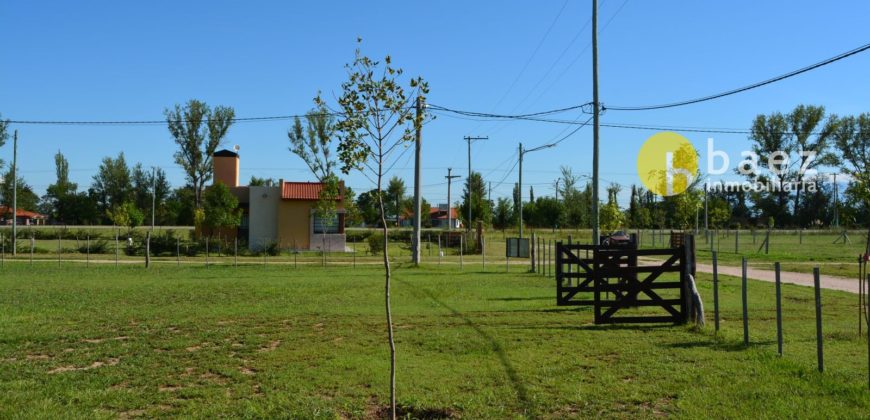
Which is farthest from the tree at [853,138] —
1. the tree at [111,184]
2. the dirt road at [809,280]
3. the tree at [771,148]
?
the tree at [111,184]

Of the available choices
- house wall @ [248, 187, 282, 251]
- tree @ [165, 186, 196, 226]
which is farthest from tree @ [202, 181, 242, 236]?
tree @ [165, 186, 196, 226]

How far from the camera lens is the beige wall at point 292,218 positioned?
48062 millimetres

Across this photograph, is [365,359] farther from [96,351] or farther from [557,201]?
[557,201]

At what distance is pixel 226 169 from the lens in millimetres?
54375

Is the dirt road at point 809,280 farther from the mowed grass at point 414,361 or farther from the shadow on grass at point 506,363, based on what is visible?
the shadow on grass at point 506,363

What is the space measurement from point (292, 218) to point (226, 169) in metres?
10.1

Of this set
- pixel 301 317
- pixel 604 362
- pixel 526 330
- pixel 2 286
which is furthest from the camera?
pixel 2 286

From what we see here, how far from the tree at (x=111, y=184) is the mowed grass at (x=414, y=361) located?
3670 inches

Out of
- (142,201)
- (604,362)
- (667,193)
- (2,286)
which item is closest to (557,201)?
(667,193)

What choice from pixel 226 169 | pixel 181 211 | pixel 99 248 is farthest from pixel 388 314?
pixel 181 211

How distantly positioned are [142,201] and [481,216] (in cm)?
6098

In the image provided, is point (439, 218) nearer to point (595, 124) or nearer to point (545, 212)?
point (545, 212)

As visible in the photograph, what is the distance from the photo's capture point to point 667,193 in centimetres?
5128

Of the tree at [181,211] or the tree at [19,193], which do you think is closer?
the tree at [19,193]
